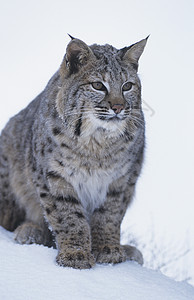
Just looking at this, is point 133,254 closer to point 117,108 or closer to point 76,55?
Answer: point 117,108

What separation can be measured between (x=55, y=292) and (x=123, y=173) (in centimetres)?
142

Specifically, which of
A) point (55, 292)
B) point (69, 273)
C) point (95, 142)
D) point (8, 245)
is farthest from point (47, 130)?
point (55, 292)

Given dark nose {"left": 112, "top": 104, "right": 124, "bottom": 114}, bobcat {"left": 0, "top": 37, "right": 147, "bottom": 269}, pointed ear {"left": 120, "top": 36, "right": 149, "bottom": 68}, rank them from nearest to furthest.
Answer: dark nose {"left": 112, "top": 104, "right": 124, "bottom": 114} < bobcat {"left": 0, "top": 37, "right": 147, "bottom": 269} < pointed ear {"left": 120, "top": 36, "right": 149, "bottom": 68}

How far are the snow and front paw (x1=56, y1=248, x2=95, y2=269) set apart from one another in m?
0.05

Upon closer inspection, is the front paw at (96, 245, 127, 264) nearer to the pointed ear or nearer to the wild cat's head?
the wild cat's head

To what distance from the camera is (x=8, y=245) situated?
3.36 meters

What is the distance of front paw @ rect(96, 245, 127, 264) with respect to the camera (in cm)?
348

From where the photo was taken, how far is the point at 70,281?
2795 millimetres

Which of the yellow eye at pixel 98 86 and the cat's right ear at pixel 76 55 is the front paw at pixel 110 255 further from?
the cat's right ear at pixel 76 55

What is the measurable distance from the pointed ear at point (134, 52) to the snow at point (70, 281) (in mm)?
1659

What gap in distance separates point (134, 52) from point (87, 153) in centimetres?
93

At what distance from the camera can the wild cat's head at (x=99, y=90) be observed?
335cm

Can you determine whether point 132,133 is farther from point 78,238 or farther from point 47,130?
point 78,238

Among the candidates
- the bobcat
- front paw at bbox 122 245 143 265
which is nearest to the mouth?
the bobcat
